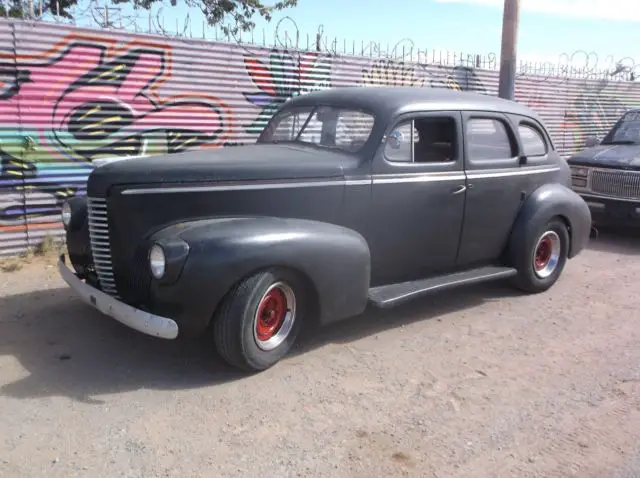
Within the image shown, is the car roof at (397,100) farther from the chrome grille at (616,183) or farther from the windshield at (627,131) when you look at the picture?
the windshield at (627,131)

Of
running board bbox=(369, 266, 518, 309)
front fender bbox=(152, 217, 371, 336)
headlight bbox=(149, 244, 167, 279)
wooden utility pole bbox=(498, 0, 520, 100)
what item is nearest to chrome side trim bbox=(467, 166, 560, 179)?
running board bbox=(369, 266, 518, 309)

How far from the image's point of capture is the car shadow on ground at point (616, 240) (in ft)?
27.2

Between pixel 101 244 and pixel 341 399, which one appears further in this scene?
pixel 101 244

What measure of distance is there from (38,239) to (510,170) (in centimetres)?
514

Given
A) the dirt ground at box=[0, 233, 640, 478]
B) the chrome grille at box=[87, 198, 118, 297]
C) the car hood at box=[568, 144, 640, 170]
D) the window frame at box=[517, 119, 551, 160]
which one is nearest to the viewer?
the dirt ground at box=[0, 233, 640, 478]

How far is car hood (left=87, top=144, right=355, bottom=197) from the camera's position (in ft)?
13.4

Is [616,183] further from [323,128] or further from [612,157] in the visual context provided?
[323,128]

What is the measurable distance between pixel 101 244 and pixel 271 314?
1.23 metres

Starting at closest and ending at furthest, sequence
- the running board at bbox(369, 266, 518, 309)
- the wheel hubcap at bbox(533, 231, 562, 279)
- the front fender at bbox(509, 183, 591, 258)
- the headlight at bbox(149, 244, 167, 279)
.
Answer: the headlight at bbox(149, 244, 167, 279) < the running board at bbox(369, 266, 518, 309) < the front fender at bbox(509, 183, 591, 258) < the wheel hubcap at bbox(533, 231, 562, 279)

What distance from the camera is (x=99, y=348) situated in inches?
177

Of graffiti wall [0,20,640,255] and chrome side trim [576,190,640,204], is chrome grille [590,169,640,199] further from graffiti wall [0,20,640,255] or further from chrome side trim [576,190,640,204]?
graffiti wall [0,20,640,255]

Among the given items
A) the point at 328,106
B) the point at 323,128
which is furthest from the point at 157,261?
the point at 328,106

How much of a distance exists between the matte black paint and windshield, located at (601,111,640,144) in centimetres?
445

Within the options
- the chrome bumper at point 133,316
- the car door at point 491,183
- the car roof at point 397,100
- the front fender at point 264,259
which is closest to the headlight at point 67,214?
the chrome bumper at point 133,316
